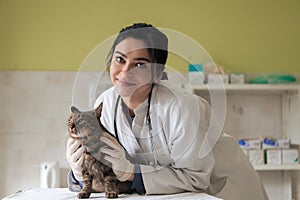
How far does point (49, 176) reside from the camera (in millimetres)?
2049

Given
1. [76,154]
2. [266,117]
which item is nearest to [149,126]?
[76,154]

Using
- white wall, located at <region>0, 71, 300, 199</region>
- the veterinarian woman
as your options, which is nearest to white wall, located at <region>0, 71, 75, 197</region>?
white wall, located at <region>0, 71, 300, 199</region>

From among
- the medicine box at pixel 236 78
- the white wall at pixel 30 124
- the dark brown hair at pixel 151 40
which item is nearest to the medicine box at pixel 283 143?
the medicine box at pixel 236 78

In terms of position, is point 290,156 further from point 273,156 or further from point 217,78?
point 217,78

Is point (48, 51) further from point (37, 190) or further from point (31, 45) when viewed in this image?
point (37, 190)

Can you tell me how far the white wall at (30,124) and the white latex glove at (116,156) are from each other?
1.35m

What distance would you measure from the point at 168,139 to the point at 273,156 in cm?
132

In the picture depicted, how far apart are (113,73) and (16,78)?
1.40 meters

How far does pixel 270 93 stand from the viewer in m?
2.24

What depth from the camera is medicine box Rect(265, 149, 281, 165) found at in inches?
81.5

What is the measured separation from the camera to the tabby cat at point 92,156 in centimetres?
82

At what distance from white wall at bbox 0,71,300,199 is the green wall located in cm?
7

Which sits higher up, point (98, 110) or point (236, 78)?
point (236, 78)

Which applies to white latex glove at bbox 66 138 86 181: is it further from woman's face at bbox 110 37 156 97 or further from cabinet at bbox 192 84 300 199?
cabinet at bbox 192 84 300 199
